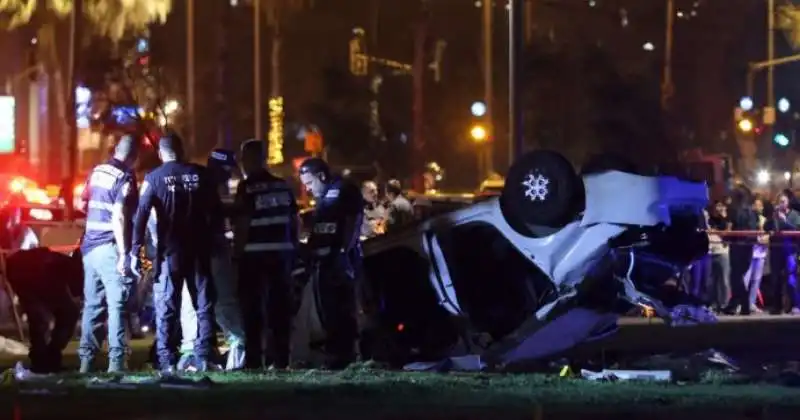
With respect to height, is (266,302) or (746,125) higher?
(746,125)

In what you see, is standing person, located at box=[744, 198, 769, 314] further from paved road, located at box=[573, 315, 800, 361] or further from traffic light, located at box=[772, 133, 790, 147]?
traffic light, located at box=[772, 133, 790, 147]

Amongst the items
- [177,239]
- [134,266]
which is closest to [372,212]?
[177,239]

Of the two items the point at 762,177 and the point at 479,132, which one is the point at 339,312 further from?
the point at 762,177

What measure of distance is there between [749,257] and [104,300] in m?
11.2

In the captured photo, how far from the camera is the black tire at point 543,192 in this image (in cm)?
978

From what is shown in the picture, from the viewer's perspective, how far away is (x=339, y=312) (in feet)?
34.7

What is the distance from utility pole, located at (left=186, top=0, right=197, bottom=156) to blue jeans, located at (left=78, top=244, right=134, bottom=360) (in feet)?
79.2

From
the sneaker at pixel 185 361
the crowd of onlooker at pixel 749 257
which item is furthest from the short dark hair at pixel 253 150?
the crowd of onlooker at pixel 749 257

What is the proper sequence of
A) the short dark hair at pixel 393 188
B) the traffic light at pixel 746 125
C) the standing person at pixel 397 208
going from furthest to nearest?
the traffic light at pixel 746 125 < the short dark hair at pixel 393 188 < the standing person at pixel 397 208

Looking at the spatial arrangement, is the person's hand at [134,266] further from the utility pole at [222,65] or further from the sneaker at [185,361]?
the utility pole at [222,65]

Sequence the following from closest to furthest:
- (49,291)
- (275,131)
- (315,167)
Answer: (315,167) < (49,291) < (275,131)

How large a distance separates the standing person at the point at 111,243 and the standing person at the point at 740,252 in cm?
1088

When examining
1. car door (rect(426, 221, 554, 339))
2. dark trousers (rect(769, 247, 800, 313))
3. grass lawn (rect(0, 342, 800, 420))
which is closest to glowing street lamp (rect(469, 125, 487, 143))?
dark trousers (rect(769, 247, 800, 313))

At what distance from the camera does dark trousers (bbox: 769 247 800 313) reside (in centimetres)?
1862
